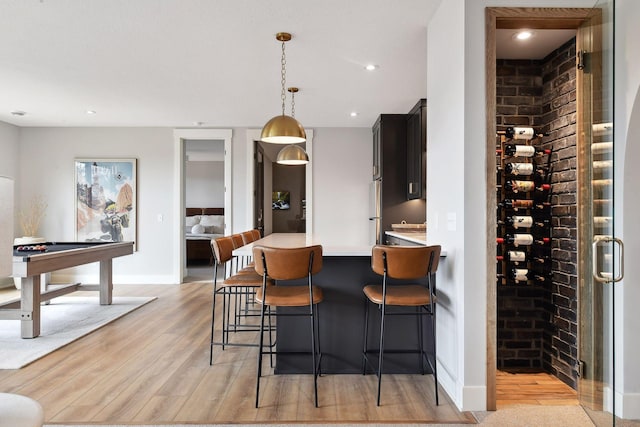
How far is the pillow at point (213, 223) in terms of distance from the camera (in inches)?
375

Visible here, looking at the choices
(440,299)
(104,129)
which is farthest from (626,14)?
(104,129)

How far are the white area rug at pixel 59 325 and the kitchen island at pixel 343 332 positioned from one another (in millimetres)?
2012

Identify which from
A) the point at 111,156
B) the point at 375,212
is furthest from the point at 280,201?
the point at 375,212

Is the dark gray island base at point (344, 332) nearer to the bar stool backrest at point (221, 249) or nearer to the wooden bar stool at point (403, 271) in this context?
the wooden bar stool at point (403, 271)

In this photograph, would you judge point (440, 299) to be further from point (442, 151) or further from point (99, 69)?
point (99, 69)

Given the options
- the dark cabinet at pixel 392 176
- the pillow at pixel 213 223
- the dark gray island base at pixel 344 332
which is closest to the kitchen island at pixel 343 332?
the dark gray island base at pixel 344 332

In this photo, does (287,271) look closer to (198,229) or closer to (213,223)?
(198,229)

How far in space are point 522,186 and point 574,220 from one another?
42 centimetres

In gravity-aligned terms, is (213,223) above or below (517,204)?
below

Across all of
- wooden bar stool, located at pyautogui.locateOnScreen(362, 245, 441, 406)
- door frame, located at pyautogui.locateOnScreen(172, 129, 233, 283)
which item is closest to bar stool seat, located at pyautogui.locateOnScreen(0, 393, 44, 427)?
wooden bar stool, located at pyautogui.locateOnScreen(362, 245, 441, 406)

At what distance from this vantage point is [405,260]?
2467 millimetres

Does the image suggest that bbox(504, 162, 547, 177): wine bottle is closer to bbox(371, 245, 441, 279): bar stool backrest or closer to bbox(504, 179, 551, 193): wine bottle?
bbox(504, 179, 551, 193): wine bottle

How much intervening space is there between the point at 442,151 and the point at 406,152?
2.96 meters

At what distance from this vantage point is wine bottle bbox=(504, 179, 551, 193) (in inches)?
122
